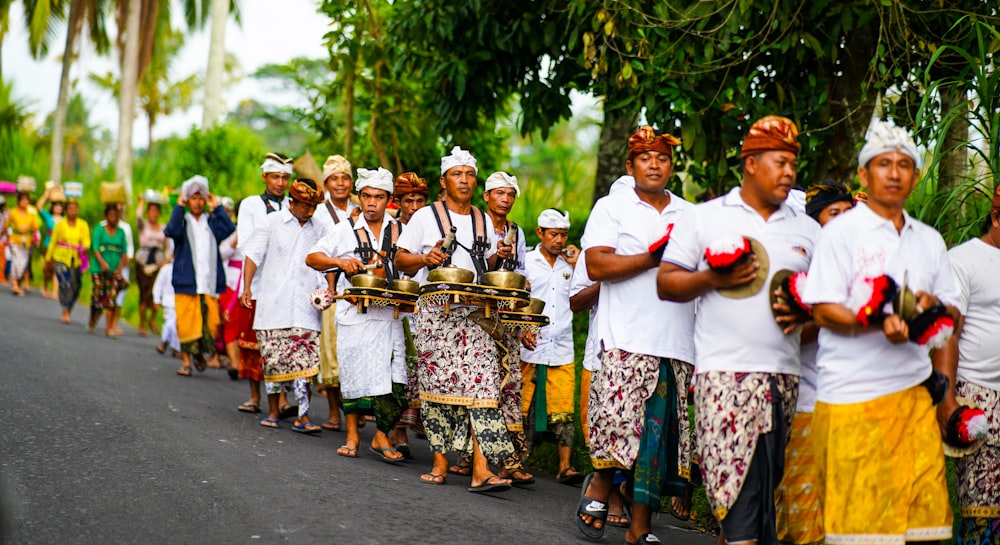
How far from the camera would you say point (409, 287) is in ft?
28.5

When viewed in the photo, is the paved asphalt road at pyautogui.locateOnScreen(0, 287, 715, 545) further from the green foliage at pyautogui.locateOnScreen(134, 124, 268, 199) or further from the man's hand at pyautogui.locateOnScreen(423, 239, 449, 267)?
the green foliage at pyautogui.locateOnScreen(134, 124, 268, 199)

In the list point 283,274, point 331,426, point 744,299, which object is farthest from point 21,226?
point 744,299

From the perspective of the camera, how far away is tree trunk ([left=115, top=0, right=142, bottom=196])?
105 feet

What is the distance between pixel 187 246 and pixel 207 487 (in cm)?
659

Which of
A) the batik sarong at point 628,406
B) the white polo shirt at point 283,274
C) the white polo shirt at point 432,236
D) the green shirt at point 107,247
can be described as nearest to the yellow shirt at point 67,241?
the green shirt at point 107,247

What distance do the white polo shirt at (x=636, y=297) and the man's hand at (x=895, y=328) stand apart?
1588 mm

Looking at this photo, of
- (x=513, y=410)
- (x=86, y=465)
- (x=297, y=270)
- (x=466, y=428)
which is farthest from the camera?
(x=297, y=270)

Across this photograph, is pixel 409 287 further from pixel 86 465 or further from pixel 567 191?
pixel 567 191

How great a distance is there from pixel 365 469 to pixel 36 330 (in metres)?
8.98

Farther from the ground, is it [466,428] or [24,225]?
[24,225]

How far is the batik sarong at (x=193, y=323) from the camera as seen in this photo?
1316 cm

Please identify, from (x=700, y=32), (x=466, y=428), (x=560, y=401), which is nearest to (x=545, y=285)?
(x=560, y=401)

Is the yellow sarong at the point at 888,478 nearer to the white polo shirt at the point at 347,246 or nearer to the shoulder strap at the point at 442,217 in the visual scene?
the shoulder strap at the point at 442,217

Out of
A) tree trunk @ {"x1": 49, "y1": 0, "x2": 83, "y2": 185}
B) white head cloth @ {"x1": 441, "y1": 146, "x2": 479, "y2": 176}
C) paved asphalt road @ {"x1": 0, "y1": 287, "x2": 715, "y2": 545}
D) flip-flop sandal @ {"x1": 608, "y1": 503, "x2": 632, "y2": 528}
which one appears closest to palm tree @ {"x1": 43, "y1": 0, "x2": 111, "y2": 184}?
tree trunk @ {"x1": 49, "y1": 0, "x2": 83, "y2": 185}
